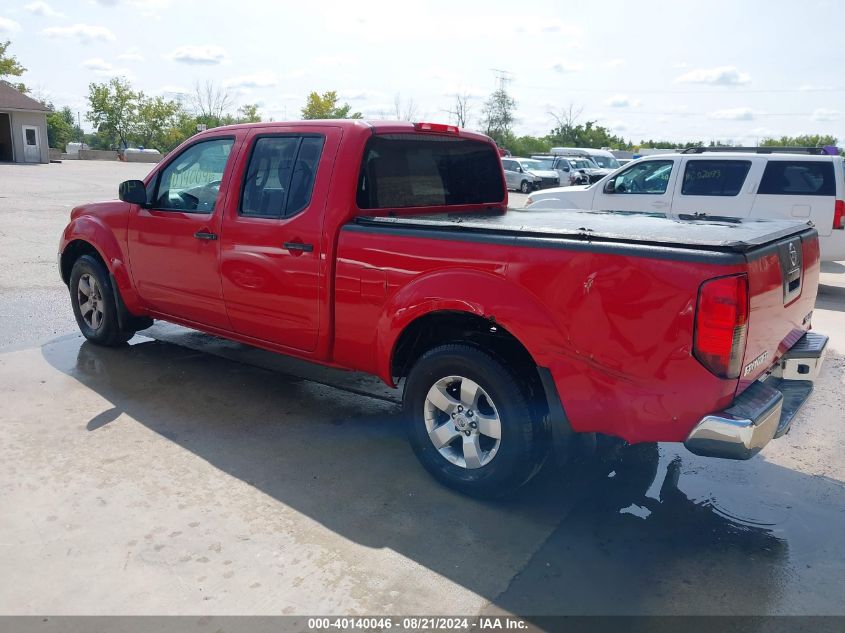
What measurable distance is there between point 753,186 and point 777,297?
23.8 feet

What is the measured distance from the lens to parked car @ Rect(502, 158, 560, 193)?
2932cm

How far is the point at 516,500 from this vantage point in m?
3.72

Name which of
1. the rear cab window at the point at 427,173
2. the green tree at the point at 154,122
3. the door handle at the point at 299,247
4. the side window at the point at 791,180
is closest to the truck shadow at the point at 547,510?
the door handle at the point at 299,247

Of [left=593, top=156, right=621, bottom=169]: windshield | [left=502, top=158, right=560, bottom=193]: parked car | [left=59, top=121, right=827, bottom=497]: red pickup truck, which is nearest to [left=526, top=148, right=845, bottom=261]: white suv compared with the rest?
[left=59, top=121, right=827, bottom=497]: red pickup truck

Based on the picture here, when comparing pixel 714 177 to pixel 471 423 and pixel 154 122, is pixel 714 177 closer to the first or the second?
pixel 471 423

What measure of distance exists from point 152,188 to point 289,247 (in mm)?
1842

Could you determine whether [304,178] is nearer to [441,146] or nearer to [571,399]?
[441,146]

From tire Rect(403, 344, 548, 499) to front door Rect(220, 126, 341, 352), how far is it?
913 millimetres

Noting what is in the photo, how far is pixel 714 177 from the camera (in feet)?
32.5

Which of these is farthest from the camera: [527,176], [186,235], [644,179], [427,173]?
[527,176]

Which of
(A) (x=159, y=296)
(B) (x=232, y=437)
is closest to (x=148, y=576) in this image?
(B) (x=232, y=437)

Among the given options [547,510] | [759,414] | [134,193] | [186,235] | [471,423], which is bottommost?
[547,510]

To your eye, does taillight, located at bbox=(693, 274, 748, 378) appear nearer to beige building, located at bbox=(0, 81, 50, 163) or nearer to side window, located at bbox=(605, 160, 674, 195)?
side window, located at bbox=(605, 160, 674, 195)

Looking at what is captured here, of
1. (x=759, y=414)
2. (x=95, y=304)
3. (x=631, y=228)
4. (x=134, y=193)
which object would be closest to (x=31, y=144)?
(x=95, y=304)
